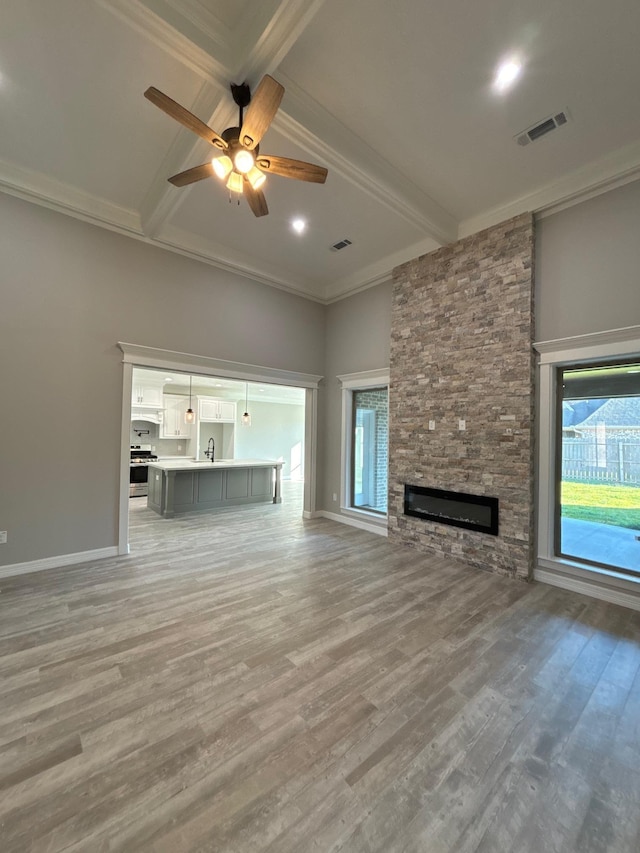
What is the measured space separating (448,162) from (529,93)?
31.1 inches

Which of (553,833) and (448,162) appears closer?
(553,833)

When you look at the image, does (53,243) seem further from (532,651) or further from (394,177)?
(532,651)

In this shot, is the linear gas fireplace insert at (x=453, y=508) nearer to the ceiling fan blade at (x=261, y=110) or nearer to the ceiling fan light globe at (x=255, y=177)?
the ceiling fan light globe at (x=255, y=177)

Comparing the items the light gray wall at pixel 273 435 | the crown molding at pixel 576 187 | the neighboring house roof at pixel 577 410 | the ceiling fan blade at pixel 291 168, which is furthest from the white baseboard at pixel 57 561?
the light gray wall at pixel 273 435

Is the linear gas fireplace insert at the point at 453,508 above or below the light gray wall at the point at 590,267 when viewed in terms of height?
below

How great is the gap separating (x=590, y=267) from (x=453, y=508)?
294 cm

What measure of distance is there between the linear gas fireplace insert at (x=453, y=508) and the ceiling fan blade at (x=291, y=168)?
142 inches

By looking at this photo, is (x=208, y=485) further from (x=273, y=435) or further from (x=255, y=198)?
(x=273, y=435)

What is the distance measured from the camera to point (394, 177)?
11.5 feet

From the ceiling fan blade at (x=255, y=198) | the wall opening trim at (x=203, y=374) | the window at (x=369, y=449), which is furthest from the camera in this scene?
the window at (x=369, y=449)

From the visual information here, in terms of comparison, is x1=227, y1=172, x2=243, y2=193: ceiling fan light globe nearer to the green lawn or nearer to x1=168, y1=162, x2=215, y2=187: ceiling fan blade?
x1=168, y1=162, x2=215, y2=187: ceiling fan blade

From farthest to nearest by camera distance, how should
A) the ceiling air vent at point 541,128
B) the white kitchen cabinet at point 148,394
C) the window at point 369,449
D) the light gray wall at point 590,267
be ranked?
the white kitchen cabinet at point 148,394 → the window at point 369,449 → the light gray wall at point 590,267 → the ceiling air vent at point 541,128

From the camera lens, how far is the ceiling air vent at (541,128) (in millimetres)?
2863

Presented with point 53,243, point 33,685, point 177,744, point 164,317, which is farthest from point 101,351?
point 177,744
